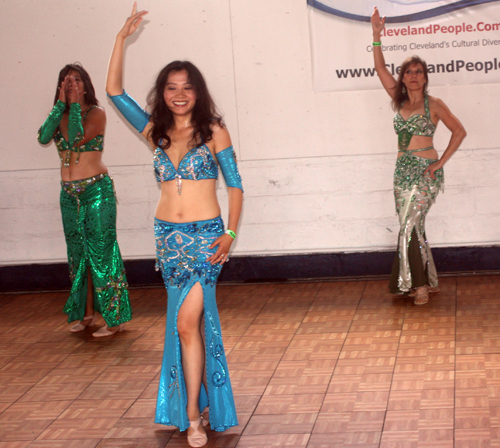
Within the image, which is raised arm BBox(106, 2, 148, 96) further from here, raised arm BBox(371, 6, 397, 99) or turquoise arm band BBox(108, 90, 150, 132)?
raised arm BBox(371, 6, 397, 99)

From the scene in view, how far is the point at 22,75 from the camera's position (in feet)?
21.8

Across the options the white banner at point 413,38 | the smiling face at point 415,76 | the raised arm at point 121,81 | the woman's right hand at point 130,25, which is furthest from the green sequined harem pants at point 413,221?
the woman's right hand at point 130,25

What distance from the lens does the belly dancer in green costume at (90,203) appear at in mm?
5082

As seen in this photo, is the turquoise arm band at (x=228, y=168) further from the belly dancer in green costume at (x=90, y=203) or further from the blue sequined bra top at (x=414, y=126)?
the blue sequined bra top at (x=414, y=126)

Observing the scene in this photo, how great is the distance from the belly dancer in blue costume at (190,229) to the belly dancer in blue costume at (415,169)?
2.60m

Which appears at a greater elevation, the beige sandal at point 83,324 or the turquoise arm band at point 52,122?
the turquoise arm band at point 52,122

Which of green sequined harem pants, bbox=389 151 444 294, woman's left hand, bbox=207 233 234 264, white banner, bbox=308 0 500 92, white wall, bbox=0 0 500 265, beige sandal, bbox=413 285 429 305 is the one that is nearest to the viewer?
woman's left hand, bbox=207 233 234 264

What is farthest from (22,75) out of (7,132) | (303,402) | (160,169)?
(303,402)

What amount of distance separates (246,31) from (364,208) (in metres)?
1.85

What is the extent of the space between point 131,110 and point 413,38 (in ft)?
11.7

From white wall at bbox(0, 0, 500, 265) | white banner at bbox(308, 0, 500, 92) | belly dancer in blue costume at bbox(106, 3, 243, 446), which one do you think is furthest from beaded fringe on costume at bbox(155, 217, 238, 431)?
white banner at bbox(308, 0, 500, 92)

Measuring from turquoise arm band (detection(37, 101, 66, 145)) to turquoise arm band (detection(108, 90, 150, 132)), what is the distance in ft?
5.41

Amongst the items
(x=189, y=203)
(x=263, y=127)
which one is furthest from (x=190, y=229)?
(x=263, y=127)

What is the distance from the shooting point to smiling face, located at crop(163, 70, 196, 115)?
330cm
